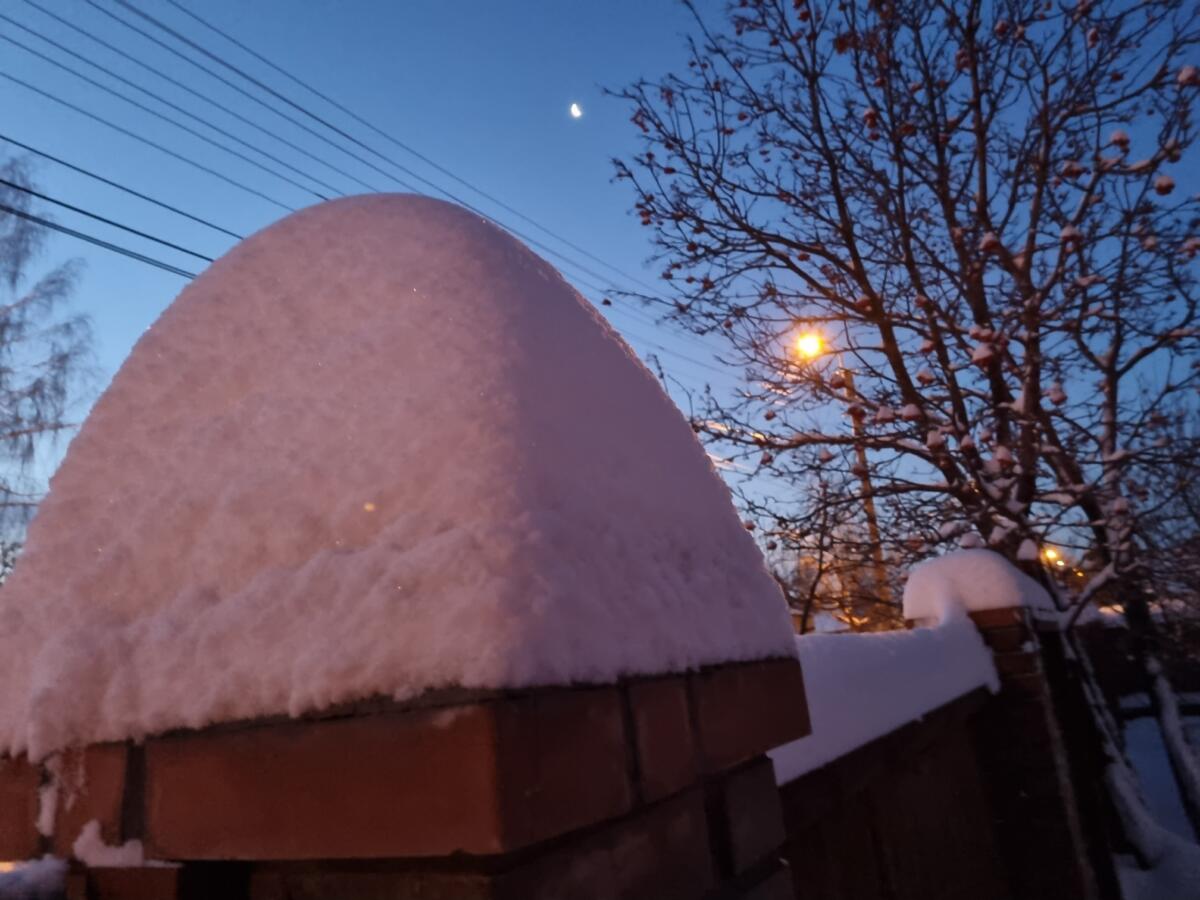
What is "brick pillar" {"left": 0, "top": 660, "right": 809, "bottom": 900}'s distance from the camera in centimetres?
61

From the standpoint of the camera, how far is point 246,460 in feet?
2.78

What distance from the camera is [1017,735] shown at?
3.73 metres

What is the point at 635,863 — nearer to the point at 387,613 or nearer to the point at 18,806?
the point at 387,613

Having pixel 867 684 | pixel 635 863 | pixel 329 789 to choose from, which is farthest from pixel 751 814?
pixel 867 684

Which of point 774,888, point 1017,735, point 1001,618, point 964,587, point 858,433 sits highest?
point 858,433

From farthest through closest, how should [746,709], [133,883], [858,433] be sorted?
1. [858,433]
2. [746,709]
3. [133,883]

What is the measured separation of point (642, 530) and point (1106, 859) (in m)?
4.74

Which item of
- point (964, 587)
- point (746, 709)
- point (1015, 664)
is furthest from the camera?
point (964, 587)

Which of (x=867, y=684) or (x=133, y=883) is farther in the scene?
(x=867, y=684)

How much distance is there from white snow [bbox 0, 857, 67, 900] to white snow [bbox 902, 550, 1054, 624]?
375 centimetres

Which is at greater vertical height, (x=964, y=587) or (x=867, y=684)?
(x=964, y=587)

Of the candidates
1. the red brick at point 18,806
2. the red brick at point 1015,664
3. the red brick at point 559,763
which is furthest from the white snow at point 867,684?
the red brick at point 18,806

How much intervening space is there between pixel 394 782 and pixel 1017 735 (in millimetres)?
3923

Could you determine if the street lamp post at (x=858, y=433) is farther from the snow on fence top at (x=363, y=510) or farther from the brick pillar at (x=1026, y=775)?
the snow on fence top at (x=363, y=510)
